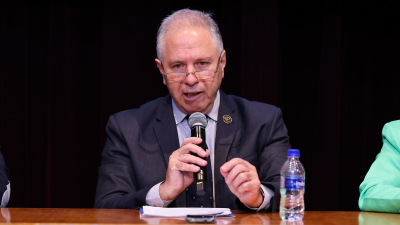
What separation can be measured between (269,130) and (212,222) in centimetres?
83

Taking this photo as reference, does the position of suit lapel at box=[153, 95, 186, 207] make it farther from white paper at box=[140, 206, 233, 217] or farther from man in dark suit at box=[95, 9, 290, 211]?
white paper at box=[140, 206, 233, 217]

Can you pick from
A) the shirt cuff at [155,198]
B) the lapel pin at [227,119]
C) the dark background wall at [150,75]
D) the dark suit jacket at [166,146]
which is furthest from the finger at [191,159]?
the dark background wall at [150,75]

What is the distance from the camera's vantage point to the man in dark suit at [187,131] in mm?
1835

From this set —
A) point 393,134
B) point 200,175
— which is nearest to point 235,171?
point 200,175

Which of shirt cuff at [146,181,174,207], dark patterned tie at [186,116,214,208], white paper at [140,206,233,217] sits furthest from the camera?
dark patterned tie at [186,116,214,208]

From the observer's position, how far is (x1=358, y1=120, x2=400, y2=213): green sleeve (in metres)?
1.51

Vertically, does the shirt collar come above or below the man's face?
below

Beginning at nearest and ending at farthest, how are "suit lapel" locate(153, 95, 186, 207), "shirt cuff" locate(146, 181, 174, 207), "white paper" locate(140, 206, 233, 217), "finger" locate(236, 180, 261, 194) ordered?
"white paper" locate(140, 206, 233, 217)
"finger" locate(236, 180, 261, 194)
"shirt cuff" locate(146, 181, 174, 207)
"suit lapel" locate(153, 95, 186, 207)

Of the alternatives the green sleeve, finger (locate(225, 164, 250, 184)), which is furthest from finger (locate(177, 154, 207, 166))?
the green sleeve

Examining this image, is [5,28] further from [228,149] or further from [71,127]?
[228,149]

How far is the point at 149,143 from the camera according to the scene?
6.37 feet

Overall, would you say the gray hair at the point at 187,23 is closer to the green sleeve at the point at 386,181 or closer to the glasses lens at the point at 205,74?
the glasses lens at the point at 205,74

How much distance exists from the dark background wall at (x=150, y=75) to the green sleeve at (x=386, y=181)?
910 millimetres

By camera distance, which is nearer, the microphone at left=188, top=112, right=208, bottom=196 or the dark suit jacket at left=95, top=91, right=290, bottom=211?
the microphone at left=188, top=112, right=208, bottom=196
